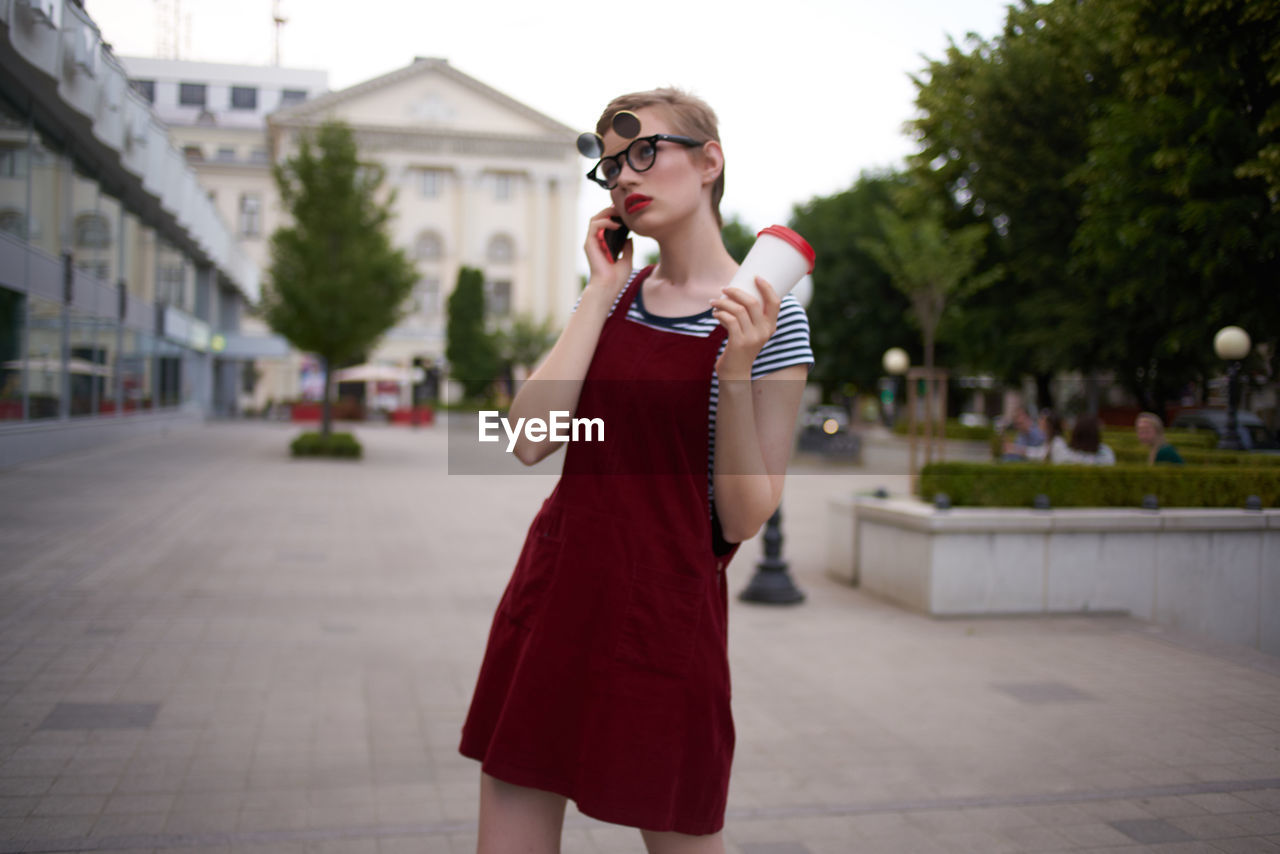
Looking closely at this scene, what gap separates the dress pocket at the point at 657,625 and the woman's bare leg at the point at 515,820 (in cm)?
34

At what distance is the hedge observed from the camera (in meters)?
8.27

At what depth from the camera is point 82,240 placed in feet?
65.7

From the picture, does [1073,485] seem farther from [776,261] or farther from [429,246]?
[429,246]

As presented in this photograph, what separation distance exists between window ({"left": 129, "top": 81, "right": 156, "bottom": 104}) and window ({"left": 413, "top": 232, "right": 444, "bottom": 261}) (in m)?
56.2

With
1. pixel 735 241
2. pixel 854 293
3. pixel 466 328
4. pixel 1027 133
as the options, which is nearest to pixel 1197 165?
pixel 1027 133

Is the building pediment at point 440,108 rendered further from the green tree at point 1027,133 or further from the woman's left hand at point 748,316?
the woman's left hand at point 748,316

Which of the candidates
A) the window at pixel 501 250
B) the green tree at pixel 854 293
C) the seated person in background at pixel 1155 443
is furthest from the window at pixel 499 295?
the seated person in background at pixel 1155 443

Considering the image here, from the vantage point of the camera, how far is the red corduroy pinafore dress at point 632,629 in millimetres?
1977

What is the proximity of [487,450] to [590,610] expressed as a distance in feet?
4.01

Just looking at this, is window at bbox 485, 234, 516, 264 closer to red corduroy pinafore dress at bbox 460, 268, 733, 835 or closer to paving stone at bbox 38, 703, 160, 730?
paving stone at bbox 38, 703, 160, 730

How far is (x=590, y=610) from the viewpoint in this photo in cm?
201

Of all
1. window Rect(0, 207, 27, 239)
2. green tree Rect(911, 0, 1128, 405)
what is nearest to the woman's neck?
green tree Rect(911, 0, 1128, 405)

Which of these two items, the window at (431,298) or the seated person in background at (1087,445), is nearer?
the seated person in background at (1087,445)

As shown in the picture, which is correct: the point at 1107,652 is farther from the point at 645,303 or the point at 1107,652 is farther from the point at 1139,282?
the point at 645,303
